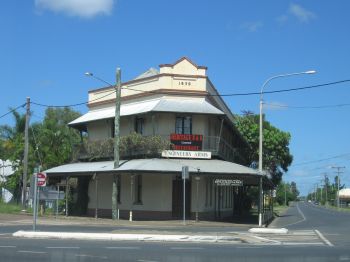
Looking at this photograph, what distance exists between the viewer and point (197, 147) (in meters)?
34.9

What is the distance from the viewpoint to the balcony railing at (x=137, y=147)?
3428 cm

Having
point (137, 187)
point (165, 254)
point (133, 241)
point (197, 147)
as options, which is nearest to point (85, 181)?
point (137, 187)

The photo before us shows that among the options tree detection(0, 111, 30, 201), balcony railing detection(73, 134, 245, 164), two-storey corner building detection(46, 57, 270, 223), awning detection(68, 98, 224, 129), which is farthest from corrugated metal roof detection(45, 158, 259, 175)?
tree detection(0, 111, 30, 201)

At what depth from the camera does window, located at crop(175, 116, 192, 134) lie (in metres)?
35.6

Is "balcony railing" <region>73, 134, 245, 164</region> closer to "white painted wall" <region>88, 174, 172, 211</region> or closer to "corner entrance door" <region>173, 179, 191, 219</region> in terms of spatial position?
"white painted wall" <region>88, 174, 172, 211</region>

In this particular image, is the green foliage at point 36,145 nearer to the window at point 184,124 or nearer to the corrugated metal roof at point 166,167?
the corrugated metal roof at point 166,167

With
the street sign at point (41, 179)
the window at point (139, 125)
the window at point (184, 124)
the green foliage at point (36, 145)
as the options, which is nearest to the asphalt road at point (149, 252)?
the street sign at point (41, 179)

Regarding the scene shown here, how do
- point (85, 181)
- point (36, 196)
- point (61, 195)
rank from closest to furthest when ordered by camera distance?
point (36, 196)
point (61, 195)
point (85, 181)

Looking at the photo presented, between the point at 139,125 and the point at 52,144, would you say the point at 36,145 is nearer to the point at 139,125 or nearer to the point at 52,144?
the point at 52,144

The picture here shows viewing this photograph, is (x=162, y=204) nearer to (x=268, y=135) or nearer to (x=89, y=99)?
(x=89, y=99)

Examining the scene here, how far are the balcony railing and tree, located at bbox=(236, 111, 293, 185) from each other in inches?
654

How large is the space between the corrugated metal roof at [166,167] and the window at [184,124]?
2.22 metres

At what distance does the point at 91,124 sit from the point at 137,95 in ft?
17.3

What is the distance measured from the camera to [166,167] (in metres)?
31.5
